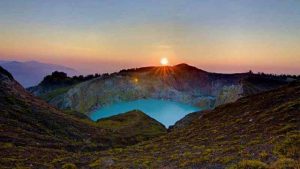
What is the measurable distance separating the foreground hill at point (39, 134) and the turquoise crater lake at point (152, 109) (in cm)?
5648

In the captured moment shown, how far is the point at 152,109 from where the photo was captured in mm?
172000

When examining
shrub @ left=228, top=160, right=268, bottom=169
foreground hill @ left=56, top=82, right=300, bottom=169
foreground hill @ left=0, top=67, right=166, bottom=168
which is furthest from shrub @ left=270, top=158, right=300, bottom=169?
foreground hill @ left=0, top=67, right=166, bottom=168

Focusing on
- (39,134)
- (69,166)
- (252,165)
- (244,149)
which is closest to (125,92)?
(39,134)

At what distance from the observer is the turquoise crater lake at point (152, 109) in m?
166

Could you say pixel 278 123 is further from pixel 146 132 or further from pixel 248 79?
pixel 248 79

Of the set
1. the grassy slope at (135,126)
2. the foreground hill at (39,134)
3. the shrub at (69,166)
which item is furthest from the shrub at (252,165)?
the grassy slope at (135,126)

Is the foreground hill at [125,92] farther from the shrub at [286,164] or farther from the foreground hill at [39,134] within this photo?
the shrub at [286,164]

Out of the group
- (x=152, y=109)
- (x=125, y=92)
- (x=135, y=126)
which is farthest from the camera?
(x=125, y=92)

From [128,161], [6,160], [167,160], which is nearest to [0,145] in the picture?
[6,160]

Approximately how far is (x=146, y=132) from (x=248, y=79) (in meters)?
92.9

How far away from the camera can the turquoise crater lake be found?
16575 centimetres

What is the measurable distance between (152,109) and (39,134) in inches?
4267

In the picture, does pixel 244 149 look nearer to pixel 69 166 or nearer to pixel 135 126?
pixel 69 166

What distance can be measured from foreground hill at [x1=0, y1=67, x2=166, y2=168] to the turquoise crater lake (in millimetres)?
56475
